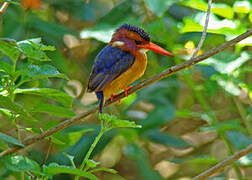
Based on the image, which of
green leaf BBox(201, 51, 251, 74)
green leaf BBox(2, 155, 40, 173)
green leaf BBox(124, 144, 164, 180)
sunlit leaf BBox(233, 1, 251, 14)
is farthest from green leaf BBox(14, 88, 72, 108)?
green leaf BBox(124, 144, 164, 180)

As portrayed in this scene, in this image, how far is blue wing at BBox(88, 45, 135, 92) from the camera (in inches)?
86.0

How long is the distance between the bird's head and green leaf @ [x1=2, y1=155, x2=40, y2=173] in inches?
47.2

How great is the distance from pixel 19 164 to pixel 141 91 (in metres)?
1.86

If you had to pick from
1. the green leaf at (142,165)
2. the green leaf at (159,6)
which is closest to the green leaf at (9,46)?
the green leaf at (159,6)

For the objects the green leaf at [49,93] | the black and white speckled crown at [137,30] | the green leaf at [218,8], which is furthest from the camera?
the black and white speckled crown at [137,30]

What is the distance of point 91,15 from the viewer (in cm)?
338

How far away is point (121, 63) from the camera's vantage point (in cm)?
225

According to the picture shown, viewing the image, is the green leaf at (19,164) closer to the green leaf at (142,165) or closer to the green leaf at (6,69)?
the green leaf at (6,69)

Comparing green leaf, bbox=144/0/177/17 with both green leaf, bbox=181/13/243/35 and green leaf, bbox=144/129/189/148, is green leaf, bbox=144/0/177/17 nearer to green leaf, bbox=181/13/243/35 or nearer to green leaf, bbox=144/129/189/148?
green leaf, bbox=181/13/243/35

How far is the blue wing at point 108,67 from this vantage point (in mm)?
2184

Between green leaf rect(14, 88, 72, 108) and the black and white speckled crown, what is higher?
the black and white speckled crown

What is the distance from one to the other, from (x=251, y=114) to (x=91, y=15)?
1.48 meters

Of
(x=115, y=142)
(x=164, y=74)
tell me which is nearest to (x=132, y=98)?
(x=115, y=142)

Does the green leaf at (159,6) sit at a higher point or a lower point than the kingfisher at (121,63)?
higher
